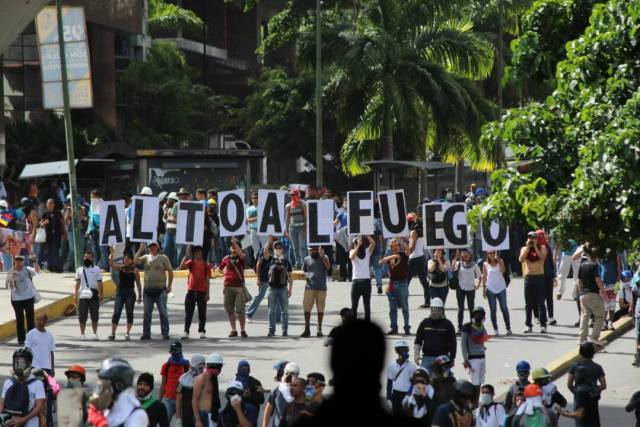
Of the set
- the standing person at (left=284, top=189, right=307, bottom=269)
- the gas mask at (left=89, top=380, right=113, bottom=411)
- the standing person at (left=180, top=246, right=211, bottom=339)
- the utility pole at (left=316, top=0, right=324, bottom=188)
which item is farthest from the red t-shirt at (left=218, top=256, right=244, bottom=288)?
the gas mask at (left=89, top=380, right=113, bottom=411)

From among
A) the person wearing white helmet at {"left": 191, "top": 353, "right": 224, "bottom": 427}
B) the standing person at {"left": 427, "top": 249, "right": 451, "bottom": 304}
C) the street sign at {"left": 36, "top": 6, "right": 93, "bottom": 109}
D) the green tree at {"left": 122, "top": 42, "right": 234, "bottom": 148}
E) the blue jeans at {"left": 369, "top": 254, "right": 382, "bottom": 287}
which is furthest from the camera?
the green tree at {"left": 122, "top": 42, "right": 234, "bottom": 148}

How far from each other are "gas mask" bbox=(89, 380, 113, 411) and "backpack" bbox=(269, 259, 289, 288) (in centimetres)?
1312

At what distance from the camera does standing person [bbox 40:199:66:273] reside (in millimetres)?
28172

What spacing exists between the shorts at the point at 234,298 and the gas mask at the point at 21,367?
7360mm

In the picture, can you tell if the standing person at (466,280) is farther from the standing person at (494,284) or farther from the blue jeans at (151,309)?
the blue jeans at (151,309)

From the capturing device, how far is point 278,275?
20.9 m

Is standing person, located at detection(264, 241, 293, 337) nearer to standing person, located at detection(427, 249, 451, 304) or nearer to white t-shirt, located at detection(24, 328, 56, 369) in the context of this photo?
standing person, located at detection(427, 249, 451, 304)

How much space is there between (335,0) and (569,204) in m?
30.7

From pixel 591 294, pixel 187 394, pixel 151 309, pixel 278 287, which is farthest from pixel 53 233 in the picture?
pixel 187 394

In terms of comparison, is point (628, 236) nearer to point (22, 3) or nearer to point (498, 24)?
point (22, 3)

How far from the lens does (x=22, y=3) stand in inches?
820

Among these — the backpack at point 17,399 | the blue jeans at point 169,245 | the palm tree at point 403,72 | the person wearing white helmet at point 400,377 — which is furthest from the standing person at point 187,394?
the palm tree at point 403,72

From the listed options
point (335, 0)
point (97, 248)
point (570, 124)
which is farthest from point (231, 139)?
point (570, 124)

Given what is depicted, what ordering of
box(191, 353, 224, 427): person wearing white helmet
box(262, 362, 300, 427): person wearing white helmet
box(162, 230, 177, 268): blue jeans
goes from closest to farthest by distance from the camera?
box(262, 362, 300, 427): person wearing white helmet
box(191, 353, 224, 427): person wearing white helmet
box(162, 230, 177, 268): blue jeans
